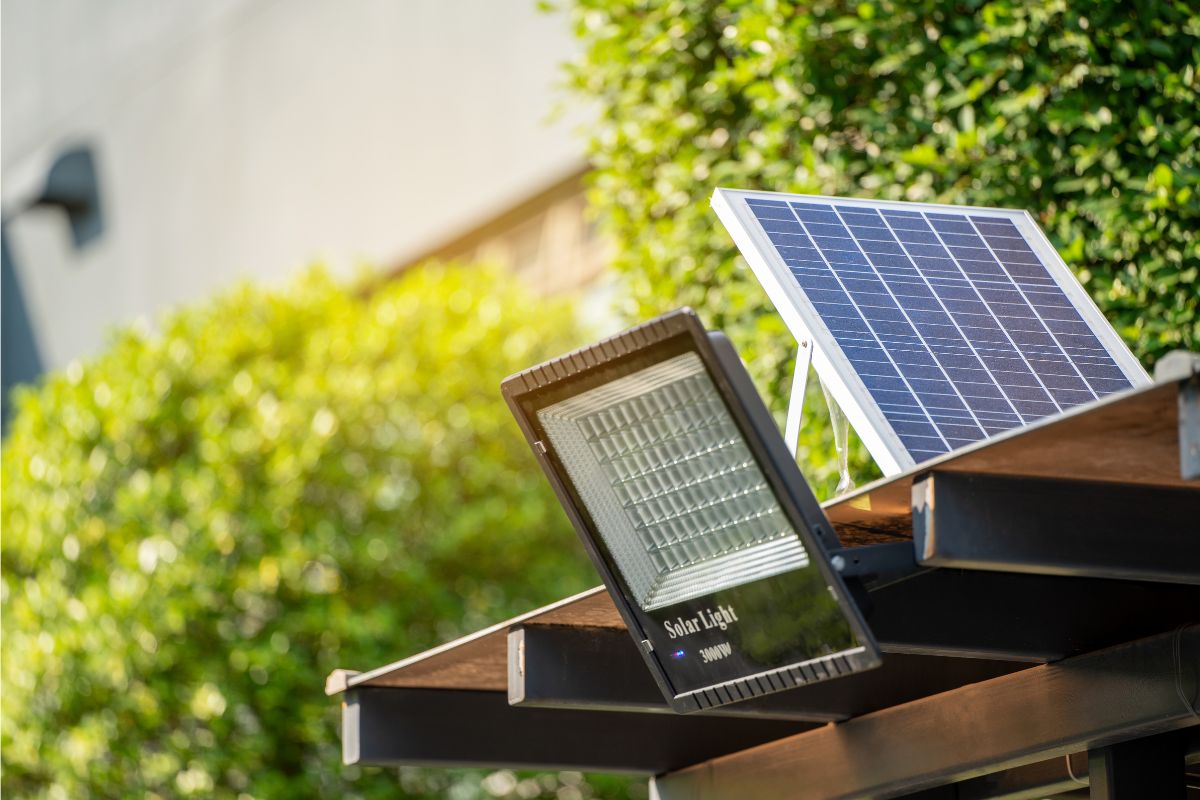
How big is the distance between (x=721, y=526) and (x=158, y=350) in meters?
8.17

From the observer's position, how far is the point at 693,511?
2553 millimetres

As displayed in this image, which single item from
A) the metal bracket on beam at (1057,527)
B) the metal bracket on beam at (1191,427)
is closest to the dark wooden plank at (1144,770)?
the metal bracket on beam at (1057,527)

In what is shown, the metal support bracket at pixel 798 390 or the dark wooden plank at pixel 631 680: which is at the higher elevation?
the metal support bracket at pixel 798 390

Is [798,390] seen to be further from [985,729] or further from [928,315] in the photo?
[985,729]

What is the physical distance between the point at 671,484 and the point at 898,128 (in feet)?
7.52

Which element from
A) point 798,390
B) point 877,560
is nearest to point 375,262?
point 798,390

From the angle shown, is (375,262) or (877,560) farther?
(375,262)

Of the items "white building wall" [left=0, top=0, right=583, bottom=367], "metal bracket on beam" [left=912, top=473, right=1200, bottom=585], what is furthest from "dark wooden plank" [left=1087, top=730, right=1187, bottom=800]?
"white building wall" [left=0, top=0, right=583, bottom=367]

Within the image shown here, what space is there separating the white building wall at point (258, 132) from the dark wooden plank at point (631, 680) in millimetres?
9140

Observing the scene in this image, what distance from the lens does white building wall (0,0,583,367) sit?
1371 cm

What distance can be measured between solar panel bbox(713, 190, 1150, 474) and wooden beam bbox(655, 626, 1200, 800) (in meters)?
0.47

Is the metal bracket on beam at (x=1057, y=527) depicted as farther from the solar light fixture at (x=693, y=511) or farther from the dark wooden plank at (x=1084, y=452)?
the solar light fixture at (x=693, y=511)

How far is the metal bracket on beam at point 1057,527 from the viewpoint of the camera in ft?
7.64

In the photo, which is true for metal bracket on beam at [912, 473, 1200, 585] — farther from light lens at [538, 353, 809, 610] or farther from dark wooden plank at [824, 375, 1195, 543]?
light lens at [538, 353, 809, 610]
